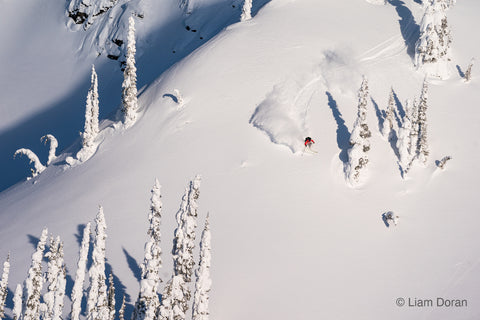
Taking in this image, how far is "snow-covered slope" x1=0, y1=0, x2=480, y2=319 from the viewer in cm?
2238

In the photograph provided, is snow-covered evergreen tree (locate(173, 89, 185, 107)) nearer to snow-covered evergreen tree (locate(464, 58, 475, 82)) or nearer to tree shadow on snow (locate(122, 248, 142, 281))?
tree shadow on snow (locate(122, 248, 142, 281))

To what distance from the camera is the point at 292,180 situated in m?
27.8

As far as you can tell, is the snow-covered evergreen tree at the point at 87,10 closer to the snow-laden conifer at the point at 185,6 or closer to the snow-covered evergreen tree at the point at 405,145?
the snow-laden conifer at the point at 185,6

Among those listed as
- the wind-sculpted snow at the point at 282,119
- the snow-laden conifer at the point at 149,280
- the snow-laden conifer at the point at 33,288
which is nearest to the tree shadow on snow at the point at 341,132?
the wind-sculpted snow at the point at 282,119

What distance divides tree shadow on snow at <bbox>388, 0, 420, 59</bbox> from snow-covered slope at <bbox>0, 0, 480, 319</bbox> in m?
0.26

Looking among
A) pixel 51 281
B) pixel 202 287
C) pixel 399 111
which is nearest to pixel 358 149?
pixel 399 111

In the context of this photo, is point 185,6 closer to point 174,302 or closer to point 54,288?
point 54,288

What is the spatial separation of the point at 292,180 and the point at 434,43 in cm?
1733

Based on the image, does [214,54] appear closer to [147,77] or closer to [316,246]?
[316,246]

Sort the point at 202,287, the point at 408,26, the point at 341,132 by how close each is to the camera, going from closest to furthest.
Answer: the point at 202,287 → the point at 341,132 → the point at 408,26

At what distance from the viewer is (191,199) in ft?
55.2

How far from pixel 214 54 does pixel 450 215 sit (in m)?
21.5

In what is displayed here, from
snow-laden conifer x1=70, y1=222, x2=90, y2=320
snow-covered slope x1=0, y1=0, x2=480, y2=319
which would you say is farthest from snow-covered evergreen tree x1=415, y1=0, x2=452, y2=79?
snow-laden conifer x1=70, y1=222, x2=90, y2=320

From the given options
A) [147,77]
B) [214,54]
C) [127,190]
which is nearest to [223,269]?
[127,190]
